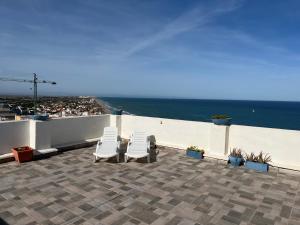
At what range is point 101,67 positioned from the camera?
90.1 ft

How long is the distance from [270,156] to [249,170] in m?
0.81

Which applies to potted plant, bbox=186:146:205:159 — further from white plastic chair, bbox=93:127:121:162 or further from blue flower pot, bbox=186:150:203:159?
white plastic chair, bbox=93:127:121:162

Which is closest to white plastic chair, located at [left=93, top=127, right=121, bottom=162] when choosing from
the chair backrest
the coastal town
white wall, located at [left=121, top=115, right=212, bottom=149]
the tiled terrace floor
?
the chair backrest

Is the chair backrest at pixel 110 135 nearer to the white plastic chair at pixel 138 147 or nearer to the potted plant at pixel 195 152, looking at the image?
the white plastic chair at pixel 138 147

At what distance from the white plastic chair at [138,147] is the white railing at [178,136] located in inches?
60.8

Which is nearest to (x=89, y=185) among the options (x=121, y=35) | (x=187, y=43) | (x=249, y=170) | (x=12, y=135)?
(x=12, y=135)

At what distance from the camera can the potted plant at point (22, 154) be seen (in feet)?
20.7

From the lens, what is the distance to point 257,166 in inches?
249

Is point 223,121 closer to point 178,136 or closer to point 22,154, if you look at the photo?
point 178,136

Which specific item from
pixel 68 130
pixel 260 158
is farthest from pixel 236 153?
pixel 68 130

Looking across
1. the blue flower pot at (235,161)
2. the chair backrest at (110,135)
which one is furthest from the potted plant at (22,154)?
the blue flower pot at (235,161)

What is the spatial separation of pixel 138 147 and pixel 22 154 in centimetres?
307

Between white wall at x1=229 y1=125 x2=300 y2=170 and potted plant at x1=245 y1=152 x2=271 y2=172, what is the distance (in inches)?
5.9

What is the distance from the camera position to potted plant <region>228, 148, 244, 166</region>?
6.60 m
